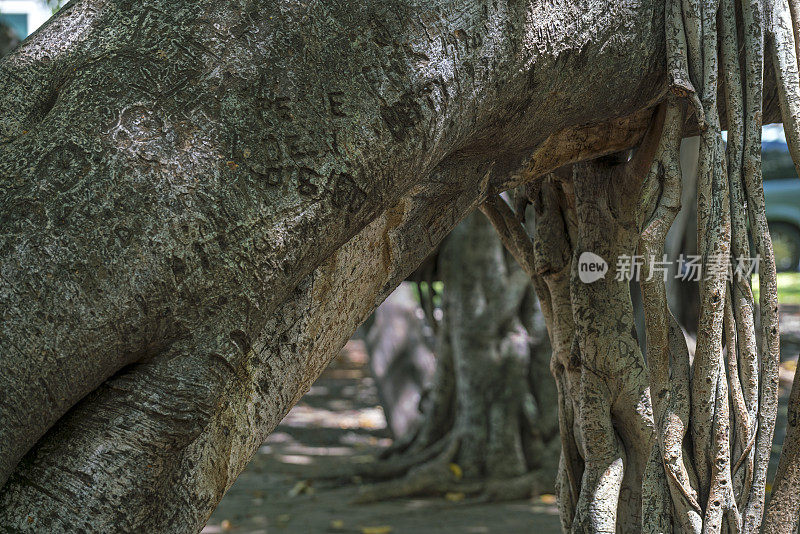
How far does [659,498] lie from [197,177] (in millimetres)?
1392

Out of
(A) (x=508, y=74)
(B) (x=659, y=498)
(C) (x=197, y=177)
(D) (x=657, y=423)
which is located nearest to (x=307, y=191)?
(C) (x=197, y=177)

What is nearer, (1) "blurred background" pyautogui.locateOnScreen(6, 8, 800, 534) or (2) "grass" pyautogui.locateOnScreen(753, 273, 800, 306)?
(1) "blurred background" pyautogui.locateOnScreen(6, 8, 800, 534)

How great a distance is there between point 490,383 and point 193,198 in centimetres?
474

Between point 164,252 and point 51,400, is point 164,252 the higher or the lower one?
the higher one

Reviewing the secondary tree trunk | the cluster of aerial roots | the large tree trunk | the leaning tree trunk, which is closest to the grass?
the secondary tree trunk

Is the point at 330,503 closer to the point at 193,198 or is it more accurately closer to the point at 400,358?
the point at 400,358

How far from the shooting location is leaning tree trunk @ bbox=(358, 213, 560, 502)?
19.2ft

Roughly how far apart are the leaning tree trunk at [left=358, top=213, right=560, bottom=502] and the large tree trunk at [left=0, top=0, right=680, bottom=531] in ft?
13.7

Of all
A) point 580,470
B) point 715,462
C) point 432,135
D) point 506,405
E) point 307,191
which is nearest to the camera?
point 307,191

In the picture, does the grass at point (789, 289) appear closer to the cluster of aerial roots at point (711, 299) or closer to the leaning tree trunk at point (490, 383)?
the leaning tree trunk at point (490, 383)

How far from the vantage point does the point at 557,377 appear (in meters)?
2.74

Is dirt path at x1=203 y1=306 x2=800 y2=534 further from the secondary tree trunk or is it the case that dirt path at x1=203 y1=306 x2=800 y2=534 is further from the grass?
the grass

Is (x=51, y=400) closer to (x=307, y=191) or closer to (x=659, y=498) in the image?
(x=307, y=191)

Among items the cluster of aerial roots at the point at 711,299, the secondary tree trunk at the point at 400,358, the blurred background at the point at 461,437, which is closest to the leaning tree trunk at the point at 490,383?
the blurred background at the point at 461,437
